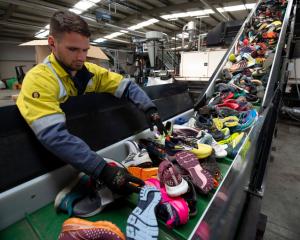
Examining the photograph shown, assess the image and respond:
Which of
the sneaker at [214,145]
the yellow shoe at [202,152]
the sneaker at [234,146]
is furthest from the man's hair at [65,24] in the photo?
the sneaker at [234,146]

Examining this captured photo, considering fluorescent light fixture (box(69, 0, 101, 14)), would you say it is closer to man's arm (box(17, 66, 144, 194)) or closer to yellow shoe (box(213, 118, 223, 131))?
yellow shoe (box(213, 118, 223, 131))

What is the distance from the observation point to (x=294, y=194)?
6.33 feet

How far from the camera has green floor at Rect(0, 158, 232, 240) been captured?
0.69m

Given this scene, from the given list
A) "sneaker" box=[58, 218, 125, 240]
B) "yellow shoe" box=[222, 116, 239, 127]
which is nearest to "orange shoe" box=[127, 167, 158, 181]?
"sneaker" box=[58, 218, 125, 240]

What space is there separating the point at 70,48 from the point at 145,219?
2.51ft

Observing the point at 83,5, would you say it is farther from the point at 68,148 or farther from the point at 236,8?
the point at 68,148

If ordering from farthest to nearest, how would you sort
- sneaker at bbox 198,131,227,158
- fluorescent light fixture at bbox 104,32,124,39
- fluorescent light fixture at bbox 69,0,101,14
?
fluorescent light fixture at bbox 104,32,124,39 < fluorescent light fixture at bbox 69,0,101,14 < sneaker at bbox 198,131,227,158

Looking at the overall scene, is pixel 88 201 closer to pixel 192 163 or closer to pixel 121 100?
pixel 192 163

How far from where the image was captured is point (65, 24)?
2.56 feet

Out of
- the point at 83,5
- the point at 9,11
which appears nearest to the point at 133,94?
the point at 83,5

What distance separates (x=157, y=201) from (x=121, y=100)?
76 centimetres

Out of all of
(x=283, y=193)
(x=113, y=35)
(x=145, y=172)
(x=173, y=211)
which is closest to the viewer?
(x=173, y=211)

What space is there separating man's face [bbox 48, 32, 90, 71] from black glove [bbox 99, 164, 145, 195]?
1.67 ft

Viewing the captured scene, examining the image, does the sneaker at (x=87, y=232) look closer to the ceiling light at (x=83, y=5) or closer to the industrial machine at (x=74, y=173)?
the industrial machine at (x=74, y=173)
